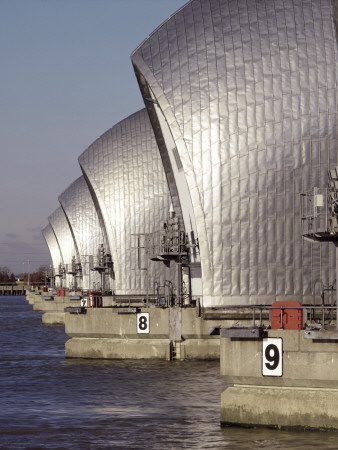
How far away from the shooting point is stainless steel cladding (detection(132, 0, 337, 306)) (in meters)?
40.5

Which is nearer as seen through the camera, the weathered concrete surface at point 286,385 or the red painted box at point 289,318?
the weathered concrete surface at point 286,385

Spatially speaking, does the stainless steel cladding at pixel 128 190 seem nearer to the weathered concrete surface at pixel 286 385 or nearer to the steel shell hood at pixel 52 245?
the weathered concrete surface at pixel 286 385

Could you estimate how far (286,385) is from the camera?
72.9ft

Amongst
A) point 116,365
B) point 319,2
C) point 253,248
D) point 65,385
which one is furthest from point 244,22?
point 65,385

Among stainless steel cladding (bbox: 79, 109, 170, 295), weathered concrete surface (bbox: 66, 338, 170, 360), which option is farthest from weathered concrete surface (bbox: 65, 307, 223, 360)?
stainless steel cladding (bbox: 79, 109, 170, 295)

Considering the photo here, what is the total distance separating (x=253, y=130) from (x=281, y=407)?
69.0 feet

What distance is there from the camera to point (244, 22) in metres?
42.5

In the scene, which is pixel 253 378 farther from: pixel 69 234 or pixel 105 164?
pixel 69 234

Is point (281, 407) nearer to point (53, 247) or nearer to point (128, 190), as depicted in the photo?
point (128, 190)

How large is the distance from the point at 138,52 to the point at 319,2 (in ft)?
28.5

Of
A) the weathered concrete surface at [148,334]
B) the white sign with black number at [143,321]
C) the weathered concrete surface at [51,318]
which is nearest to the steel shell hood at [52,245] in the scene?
the weathered concrete surface at [51,318]

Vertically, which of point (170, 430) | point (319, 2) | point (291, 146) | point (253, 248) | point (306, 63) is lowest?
point (170, 430)

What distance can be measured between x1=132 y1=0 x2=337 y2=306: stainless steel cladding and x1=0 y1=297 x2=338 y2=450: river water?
5.60m

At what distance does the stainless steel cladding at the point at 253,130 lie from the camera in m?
40.5
